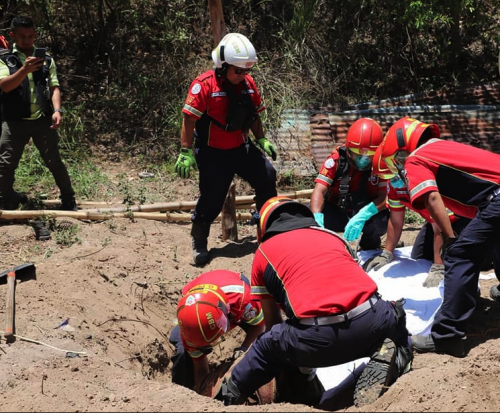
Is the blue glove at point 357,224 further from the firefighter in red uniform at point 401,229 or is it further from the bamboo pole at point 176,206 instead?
the bamboo pole at point 176,206

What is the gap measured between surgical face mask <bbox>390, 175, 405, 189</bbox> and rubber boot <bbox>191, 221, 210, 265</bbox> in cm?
176

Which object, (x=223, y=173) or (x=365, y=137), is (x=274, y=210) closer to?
(x=365, y=137)

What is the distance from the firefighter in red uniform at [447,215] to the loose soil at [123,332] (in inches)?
8.0

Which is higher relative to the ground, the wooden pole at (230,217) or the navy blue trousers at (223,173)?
the navy blue trousers at (223,173)

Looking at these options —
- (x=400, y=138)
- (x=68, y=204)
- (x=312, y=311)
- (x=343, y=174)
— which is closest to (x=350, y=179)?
(x=343, y=174)

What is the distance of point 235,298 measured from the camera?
169 inches

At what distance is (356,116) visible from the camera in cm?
888

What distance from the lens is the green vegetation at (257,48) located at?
9.37 meters

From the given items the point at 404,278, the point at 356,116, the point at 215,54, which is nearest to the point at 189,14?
the point at 356,116

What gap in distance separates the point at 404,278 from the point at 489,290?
66cm

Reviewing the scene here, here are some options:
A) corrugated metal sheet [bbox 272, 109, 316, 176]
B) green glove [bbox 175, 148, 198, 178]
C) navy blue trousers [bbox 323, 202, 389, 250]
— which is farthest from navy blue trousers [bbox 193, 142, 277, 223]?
corrugated metal sheet [bbox 272, 109, 316, 176]

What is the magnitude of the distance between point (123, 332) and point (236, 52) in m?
2.41

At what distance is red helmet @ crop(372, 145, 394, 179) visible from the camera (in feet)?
17.6

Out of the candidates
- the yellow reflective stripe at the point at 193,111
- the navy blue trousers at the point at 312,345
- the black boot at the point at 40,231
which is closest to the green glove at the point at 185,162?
the yellow reflective stripe at the point at 193,111
